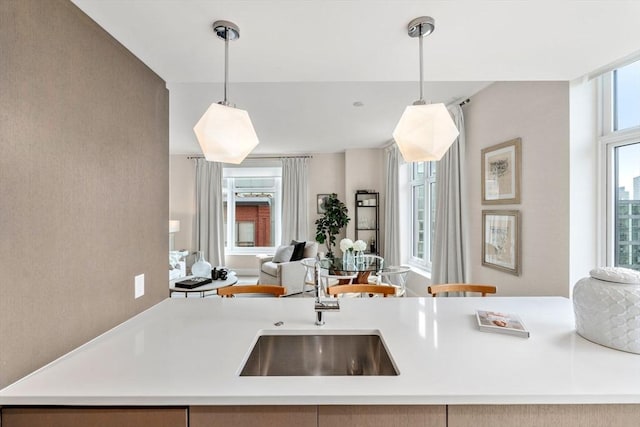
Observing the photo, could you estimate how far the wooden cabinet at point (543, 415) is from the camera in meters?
0.84

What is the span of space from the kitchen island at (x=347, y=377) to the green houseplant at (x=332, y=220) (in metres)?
4.27

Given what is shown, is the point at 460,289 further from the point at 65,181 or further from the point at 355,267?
the point at 65,181

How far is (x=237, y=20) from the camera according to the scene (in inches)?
49.8

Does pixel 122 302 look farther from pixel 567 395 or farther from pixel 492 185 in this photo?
pixel 492 185

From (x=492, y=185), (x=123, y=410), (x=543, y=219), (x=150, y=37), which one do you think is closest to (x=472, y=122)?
(x=492, y=185)

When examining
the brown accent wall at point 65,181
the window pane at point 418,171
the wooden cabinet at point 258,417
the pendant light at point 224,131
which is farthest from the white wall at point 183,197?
the wooden cabinet at point 258,417

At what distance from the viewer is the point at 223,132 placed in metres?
1.23

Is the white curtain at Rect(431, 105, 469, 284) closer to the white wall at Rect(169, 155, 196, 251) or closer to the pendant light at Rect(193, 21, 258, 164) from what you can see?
the pendant light at Rect(193, 21, 258, 164)

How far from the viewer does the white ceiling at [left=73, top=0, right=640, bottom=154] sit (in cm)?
119

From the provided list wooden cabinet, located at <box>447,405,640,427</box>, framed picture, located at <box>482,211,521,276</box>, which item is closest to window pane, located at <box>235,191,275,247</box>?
framed picture, located at <box>482,211,521,276</box>

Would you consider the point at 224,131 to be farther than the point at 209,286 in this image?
No

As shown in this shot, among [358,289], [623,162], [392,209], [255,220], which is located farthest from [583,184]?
[255,220]

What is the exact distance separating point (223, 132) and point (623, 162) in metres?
2.45

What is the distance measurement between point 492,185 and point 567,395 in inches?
90.5
